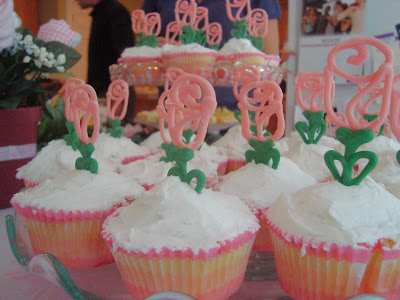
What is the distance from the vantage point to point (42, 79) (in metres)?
1.97

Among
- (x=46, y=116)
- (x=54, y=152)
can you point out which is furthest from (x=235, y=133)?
(x=46, y=116)

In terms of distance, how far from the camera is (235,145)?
6.67 feet

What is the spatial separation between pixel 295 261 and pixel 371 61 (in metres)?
2.17

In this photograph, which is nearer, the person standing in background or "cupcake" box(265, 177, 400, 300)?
"cupcake" box(265, 177, 400, 300)

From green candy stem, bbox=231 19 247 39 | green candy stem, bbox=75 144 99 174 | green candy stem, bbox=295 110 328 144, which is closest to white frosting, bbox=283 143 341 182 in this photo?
green candy stem, bbox=295 110 328 144

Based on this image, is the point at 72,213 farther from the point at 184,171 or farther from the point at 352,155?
the point at 352,155

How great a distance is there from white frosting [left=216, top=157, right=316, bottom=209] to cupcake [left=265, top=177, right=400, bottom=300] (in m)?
0.19

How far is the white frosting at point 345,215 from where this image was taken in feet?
2.71

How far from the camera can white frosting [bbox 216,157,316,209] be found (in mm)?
1145

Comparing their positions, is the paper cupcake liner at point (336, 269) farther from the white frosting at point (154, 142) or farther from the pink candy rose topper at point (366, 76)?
the white frosting at point (154, 142)

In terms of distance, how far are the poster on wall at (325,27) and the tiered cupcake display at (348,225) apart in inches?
81.2

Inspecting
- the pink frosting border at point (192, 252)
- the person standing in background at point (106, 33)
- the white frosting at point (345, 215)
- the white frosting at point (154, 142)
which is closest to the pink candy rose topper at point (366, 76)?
the white frosting at point (345, 215)

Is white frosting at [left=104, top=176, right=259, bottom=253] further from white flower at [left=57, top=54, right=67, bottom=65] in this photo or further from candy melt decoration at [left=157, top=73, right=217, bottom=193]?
white flower at [left=57, top=54, right=67, bottom=65]

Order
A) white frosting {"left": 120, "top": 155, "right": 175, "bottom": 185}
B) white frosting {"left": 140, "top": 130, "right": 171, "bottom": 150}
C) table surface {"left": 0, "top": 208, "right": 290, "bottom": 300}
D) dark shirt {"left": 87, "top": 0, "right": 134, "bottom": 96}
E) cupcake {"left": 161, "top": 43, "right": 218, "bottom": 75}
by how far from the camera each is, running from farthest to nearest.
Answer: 1. dark shirt {"left": 87, "top": 0, "right": 134, "bottom": 96}
2. cupcake {"left": 161, "top": 43, "right": 218, "bottom": 75}
3. white frosting {"left": 140, "top": 130, "right": 171, "bottom": 150}
4. white frosting {"left": 120, "top": 155, "right": 175, "bottom": 185}
5. table surface {"left": 0, "top": 208, "right": 290, "bottom": 300}
